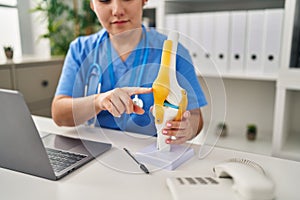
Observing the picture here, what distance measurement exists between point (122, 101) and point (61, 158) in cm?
21

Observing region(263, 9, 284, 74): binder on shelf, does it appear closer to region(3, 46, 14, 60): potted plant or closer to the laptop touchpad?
the laptop touchpad

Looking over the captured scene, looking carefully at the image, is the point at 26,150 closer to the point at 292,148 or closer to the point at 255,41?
the point at 255,41

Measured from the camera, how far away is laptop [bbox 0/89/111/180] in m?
0.52

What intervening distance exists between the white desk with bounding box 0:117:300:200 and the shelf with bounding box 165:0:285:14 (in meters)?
1.11

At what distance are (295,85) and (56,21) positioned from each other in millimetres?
1654

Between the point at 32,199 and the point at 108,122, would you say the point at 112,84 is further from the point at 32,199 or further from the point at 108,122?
the point at 32,199

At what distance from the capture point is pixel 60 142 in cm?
77

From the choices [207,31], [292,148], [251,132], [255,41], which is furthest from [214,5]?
[292,148]

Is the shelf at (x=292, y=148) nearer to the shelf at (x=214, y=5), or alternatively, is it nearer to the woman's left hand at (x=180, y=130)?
the shelf at (x=214, y=5)

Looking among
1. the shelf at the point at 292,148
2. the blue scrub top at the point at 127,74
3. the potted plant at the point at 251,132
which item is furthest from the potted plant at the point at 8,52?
the shelf at the point at 292,148

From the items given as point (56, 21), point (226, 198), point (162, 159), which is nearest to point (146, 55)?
point (162, 159)

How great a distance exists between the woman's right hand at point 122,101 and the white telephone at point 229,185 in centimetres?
17

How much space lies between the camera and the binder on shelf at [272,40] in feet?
4.26

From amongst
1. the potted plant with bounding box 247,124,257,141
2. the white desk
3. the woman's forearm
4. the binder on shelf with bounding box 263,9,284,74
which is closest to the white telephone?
the white desk
